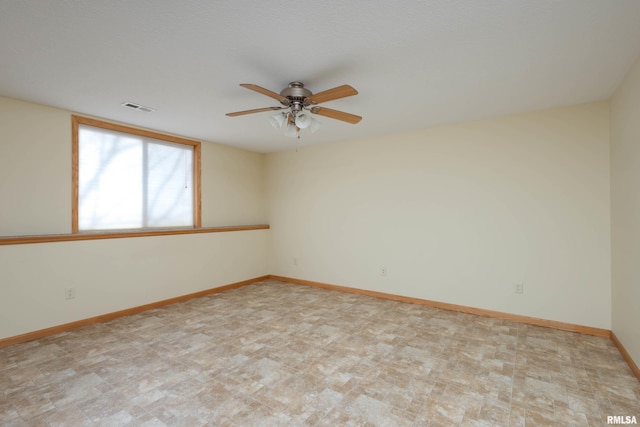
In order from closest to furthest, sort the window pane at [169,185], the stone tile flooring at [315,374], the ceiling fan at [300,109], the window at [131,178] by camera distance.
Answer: the stone tile flooring at [315,374], the ceiling fan at [300,109], the window at [131,178], the window pane at [169,185]

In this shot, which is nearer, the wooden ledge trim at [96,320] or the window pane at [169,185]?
the wooden ledge trim at [96,320]

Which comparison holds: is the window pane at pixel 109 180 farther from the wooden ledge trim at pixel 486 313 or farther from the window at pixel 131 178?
the wooden ledge trim at pixel 486 313

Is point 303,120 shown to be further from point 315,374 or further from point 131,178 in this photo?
point 131,178

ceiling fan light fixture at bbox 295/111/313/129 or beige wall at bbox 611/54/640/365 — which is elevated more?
ceiling fan light fixture at bbox 295/111/313/129

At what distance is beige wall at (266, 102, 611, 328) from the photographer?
3.02 meters

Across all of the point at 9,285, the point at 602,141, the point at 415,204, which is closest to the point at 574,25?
the point at 602,141

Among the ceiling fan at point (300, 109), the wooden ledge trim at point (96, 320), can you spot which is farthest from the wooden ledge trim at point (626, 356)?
the wooden ledge trim at point (96, 320)

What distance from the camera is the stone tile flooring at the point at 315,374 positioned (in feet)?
5.90

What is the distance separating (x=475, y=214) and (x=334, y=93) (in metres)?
2.51

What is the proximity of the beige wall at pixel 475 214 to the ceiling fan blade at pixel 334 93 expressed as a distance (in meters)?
2.21

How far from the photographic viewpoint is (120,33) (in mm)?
1830

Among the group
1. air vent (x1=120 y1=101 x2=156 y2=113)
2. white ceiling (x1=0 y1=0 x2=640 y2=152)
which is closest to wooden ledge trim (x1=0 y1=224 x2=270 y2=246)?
white ceiling (x1=0 y1=0 x2=640 y2=152)

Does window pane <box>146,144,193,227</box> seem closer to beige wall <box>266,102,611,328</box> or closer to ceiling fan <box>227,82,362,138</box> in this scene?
beige wall <box>266,102,611,328</box>

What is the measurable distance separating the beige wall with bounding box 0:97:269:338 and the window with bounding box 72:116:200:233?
0.57 ft
